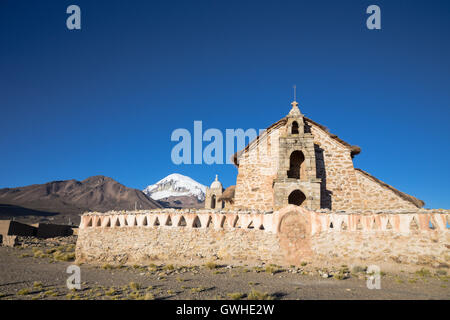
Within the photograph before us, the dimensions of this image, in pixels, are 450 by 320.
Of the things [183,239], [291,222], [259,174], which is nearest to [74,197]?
[259,174]

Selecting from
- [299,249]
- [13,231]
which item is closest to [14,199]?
[13,231]

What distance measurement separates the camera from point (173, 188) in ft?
565

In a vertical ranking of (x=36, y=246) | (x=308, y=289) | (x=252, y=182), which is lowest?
(x=36, y=246)

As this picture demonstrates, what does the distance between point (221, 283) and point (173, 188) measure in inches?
6572

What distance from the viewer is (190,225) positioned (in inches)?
475

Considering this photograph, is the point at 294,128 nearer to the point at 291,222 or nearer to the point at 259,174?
the point at 259,174

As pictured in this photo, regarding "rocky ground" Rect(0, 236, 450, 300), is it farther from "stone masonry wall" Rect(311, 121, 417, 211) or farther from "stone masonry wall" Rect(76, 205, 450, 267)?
"stone masonry wall" Rect(311, 121, 417, 211)

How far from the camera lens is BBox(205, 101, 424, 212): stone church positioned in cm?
1507

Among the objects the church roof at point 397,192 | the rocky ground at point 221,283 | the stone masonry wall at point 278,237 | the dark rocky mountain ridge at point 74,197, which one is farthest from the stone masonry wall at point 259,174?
the dark rocky mountain ridge at point 74,197

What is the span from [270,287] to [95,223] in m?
10.1

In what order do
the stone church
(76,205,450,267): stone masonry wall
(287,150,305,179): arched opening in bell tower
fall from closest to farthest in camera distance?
(76,205,450,267): stone masonry wall < the stone church < (287,150,305,179): arched opening in bell tower

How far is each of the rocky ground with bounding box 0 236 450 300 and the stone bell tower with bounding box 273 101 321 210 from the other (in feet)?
14.8

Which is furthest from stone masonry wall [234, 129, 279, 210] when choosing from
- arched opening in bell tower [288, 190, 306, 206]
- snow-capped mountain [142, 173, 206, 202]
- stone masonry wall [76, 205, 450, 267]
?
snow-capped mountain [142, 173, 206, 202]
